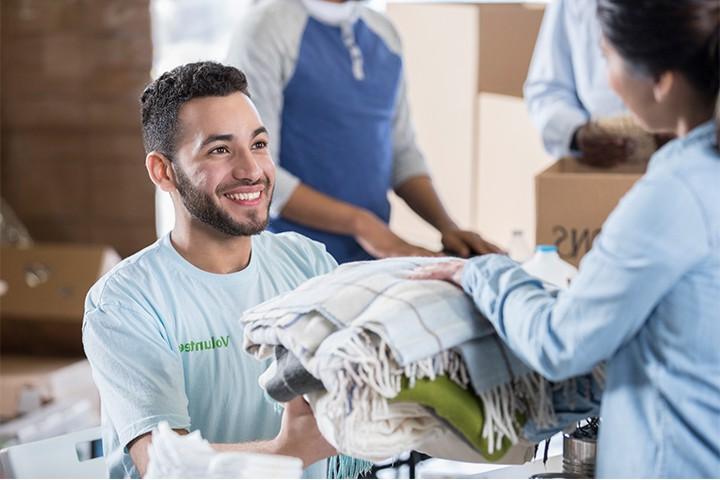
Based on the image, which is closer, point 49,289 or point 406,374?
point 406,374

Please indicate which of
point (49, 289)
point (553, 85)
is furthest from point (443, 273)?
point (49, 289)

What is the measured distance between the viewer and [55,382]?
2922 mm

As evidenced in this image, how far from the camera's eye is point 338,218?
2123 mm

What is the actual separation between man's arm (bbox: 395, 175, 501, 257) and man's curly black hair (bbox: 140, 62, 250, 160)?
0.55 meters

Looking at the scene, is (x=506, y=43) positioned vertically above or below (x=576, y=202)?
above

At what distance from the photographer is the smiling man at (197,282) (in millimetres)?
1355

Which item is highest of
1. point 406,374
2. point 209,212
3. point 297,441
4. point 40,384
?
point 209,212

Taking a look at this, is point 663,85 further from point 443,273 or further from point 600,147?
point 600,147

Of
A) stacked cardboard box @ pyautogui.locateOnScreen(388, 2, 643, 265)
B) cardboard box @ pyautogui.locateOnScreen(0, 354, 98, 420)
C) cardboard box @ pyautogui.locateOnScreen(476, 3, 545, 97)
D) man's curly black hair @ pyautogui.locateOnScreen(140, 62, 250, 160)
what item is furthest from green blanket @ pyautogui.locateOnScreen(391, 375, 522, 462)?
cardboard box @ pyautogui.locateOnScreen(0, 354, 98, 420)

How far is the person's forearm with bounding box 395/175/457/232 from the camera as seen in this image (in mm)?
2191

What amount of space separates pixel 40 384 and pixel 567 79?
1.47 m

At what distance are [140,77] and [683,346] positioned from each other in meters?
2.71

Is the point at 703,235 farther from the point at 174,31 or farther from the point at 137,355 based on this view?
the point at 174,31

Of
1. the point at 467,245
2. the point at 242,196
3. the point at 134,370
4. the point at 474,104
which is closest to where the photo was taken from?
the point at 134,370
